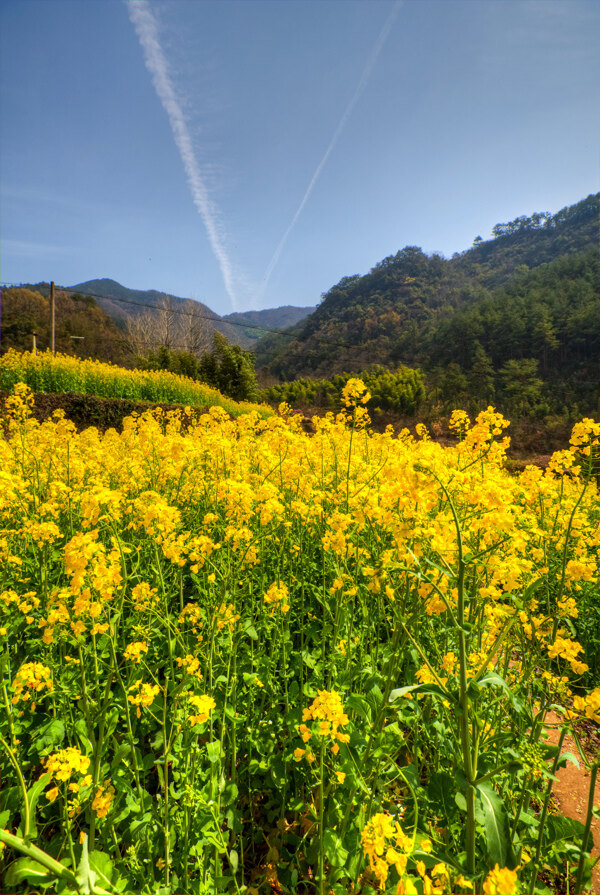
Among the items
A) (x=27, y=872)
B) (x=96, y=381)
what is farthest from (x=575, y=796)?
(x=96, y=381)

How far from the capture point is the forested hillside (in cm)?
2722

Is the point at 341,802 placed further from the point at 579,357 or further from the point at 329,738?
the point at 579,357

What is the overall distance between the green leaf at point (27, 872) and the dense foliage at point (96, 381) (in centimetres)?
1367

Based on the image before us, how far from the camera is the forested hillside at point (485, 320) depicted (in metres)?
27.2

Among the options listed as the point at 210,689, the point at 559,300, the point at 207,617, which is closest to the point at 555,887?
the point at 210,689

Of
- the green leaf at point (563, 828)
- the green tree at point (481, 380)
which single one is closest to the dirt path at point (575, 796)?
the green leaf at point (563, 828)

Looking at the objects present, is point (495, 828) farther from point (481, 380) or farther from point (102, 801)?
point (481, 380)

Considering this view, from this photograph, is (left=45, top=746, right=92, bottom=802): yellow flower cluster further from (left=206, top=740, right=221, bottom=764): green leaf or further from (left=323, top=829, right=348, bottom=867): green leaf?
(left=323, top=829, right=348, bottom=867): green leaf

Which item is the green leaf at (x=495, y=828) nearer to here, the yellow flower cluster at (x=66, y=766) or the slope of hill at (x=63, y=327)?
the yellow flower cluster at (x=66, y=766)

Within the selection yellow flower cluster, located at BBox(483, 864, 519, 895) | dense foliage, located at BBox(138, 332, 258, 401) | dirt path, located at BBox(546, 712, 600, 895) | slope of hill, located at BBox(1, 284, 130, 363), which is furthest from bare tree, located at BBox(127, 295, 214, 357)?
yellow flower cluster, located at BBox(483, 864, 519, 895)

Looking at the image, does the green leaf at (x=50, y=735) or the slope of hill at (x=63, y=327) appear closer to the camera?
the green leaf at (x=50, y=735)

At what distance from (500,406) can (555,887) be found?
27399 millimetres

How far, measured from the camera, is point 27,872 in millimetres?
746

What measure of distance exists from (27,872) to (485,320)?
37597mm
